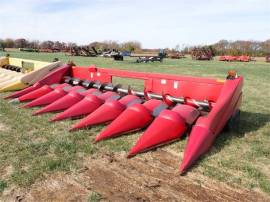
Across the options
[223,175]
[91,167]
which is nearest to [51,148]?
[91,167]

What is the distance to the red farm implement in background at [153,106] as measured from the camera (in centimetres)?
328

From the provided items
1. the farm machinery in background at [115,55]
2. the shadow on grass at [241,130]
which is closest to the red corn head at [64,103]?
the shadow on grass at [241,130]

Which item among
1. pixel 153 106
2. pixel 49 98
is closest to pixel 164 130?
pixel 153 106

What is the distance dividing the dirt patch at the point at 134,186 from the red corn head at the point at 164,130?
26 centimetres

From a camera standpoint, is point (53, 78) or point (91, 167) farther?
point (53, 78)

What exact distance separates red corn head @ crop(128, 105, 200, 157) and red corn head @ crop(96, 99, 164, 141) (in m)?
0.39

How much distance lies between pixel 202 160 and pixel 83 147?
4.44 ft

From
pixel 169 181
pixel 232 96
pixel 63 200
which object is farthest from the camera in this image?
pixel 232 96

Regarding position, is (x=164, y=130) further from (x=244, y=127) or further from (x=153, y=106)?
(x=244, y=127)

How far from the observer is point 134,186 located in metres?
2.61

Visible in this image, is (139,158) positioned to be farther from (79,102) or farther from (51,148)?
(79,102)

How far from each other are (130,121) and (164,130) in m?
0.59

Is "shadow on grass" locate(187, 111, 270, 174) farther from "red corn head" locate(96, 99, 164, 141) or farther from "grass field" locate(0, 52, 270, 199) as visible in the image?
"red corn head" locate(96, 99, 164, 141)

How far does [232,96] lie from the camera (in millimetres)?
3727
